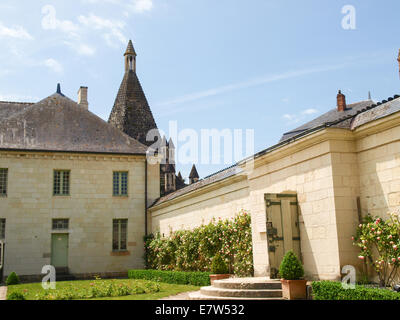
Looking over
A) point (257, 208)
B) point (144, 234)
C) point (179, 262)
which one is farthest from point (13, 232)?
point (257, 208)

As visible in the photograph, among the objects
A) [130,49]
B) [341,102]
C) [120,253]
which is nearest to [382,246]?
[341,102]

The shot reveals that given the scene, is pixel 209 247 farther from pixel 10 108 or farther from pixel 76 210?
pixel 10 108

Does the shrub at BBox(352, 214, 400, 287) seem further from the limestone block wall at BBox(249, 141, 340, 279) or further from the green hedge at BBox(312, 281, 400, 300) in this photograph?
the green hedge at BBox(312, 281, 400, 300)

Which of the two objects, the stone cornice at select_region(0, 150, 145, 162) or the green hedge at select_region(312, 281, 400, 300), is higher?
the stone cornice at select_region(0, 150, 145, 162)

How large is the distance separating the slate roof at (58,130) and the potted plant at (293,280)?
1531cm

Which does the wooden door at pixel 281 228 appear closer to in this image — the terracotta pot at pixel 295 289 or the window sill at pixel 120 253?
the terracotta pot at pixel 295 289

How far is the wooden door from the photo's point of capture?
831 centimetres

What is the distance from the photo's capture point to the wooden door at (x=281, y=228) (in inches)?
327

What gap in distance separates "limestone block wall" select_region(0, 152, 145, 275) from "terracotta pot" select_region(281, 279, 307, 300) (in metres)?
14.8

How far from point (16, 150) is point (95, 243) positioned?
540cm

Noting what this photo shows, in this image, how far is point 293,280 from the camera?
23.5ft

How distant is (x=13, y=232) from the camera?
19609mm

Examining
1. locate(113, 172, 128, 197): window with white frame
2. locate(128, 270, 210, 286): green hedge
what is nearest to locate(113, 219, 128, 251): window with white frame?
locate(113, 172, 128, 197): window with white frame

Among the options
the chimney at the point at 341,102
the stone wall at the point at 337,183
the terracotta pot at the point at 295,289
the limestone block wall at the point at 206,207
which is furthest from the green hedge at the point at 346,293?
the chimney at the point at 341,102
